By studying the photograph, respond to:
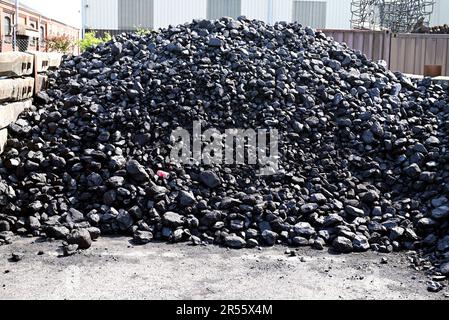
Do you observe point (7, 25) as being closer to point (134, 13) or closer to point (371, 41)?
point (371, 41)

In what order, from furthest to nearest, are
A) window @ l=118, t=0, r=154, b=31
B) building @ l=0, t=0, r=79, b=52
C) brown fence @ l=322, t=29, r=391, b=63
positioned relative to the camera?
window @ l=118, t=0, r=154, b=31
brown fence @ l=322, t=29, r=391, b=63
building @ l=0, t=0, r=79, b=52

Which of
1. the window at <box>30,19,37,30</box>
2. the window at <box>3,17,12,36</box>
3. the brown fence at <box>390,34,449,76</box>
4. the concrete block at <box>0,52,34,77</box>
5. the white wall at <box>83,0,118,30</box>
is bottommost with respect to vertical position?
the concrete block at <box>0,52,34,77</box>

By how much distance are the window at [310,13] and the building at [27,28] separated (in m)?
10.5

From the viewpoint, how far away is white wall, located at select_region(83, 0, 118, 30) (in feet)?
77.8

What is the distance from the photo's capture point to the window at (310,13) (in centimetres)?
2480

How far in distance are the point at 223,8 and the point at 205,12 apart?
3.14 ft

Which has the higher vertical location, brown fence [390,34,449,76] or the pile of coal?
brown fence [390,34,449,76]

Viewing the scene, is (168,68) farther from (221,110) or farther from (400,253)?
(400,253)

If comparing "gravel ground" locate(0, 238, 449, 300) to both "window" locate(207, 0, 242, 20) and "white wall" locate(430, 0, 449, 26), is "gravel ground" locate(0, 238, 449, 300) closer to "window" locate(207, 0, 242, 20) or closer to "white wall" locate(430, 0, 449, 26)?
"window" locate(207, 0, 242, 20)

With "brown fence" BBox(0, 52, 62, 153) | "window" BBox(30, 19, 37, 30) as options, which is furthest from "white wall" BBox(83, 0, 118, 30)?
"brown fence" BBox(0, 52, 62, 153)


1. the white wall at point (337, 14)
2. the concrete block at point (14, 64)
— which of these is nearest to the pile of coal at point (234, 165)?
the concrete block at point (14, 64)

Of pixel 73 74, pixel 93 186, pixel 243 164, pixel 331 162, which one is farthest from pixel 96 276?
pixel 73 74

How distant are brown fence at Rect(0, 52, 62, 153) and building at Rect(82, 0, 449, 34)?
55.8 feet

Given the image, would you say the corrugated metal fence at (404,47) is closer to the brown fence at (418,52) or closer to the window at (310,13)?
the brown fence at (418,52)
